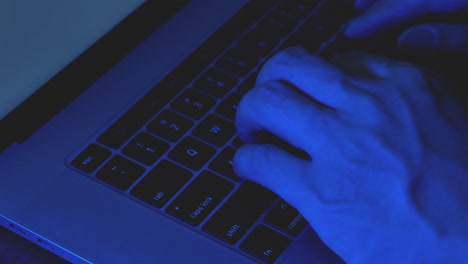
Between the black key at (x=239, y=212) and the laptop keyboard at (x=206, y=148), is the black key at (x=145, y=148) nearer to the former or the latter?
the laptop keyboard at (x=206, y=148)

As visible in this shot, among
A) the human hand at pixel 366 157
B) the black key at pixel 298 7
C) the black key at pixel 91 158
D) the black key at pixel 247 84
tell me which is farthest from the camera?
the black key at pixel 298 7

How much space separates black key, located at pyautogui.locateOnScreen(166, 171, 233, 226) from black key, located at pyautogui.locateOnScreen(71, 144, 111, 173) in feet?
0.34

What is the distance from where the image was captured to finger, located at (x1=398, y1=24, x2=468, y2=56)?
0.75 m

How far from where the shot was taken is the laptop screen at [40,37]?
2.13 ft

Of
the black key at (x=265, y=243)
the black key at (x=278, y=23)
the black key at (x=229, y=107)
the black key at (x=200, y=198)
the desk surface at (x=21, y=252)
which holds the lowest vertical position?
the black key at (x=265, y=243)

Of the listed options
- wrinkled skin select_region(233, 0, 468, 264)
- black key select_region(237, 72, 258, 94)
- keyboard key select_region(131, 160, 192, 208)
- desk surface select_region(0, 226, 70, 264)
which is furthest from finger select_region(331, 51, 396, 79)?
desk surface select_region(0, 226, 70, 264)

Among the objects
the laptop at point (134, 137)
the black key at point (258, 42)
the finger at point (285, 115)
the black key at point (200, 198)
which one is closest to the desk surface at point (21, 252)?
the laptop at point (134, 137)

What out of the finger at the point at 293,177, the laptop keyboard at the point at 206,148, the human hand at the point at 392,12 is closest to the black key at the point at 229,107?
the laptop keyboard at the point at 206,148

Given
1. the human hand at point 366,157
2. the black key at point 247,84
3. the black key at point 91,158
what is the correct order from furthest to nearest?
the black key at point 247,84
the black key at point 91,158
the human hand at point 366,157

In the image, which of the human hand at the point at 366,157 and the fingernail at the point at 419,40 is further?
the fingernail at the point at 419,40

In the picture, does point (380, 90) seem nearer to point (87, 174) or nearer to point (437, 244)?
point (437, 244)

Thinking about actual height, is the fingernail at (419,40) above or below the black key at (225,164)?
above

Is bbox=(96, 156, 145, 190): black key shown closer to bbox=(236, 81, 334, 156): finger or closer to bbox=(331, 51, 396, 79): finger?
bbox=(236, 81, 334, 156): finger

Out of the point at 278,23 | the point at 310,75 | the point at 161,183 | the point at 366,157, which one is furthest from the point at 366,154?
the point at 278,23
